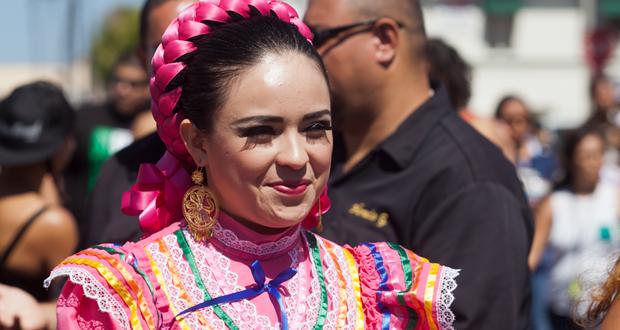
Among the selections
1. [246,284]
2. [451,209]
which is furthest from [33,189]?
[246,284]

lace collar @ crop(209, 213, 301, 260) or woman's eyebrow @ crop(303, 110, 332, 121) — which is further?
lace collar @ crop(209, 213, 301, 260)

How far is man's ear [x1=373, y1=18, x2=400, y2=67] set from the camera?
3639 millimetres

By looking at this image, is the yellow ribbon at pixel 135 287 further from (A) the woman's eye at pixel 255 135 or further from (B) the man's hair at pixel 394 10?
(B) the man's hair at pixel 394 10

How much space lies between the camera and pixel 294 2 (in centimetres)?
2769

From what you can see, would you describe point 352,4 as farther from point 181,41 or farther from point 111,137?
point 111,137

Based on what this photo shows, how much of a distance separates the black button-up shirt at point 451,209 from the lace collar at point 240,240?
80 cm

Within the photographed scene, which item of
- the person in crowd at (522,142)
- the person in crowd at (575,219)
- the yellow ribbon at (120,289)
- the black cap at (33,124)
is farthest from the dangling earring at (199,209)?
the person in crowd at (522,142)

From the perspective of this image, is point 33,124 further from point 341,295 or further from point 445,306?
point 445,306

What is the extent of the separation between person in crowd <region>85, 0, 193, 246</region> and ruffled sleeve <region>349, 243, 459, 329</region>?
1.31 meters

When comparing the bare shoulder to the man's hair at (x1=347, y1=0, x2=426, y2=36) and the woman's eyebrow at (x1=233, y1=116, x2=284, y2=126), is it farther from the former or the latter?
the woman's eyebrow at (x1=233, y1=116, x2=284, y2=126)

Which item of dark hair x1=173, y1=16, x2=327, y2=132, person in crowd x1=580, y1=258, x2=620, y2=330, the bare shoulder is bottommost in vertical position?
the bare shoulder

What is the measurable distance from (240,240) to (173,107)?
344mm

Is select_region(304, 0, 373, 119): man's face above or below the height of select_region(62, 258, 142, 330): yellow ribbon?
below

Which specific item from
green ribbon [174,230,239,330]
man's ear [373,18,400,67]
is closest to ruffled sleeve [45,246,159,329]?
green ribbon [174,230,239,330]
